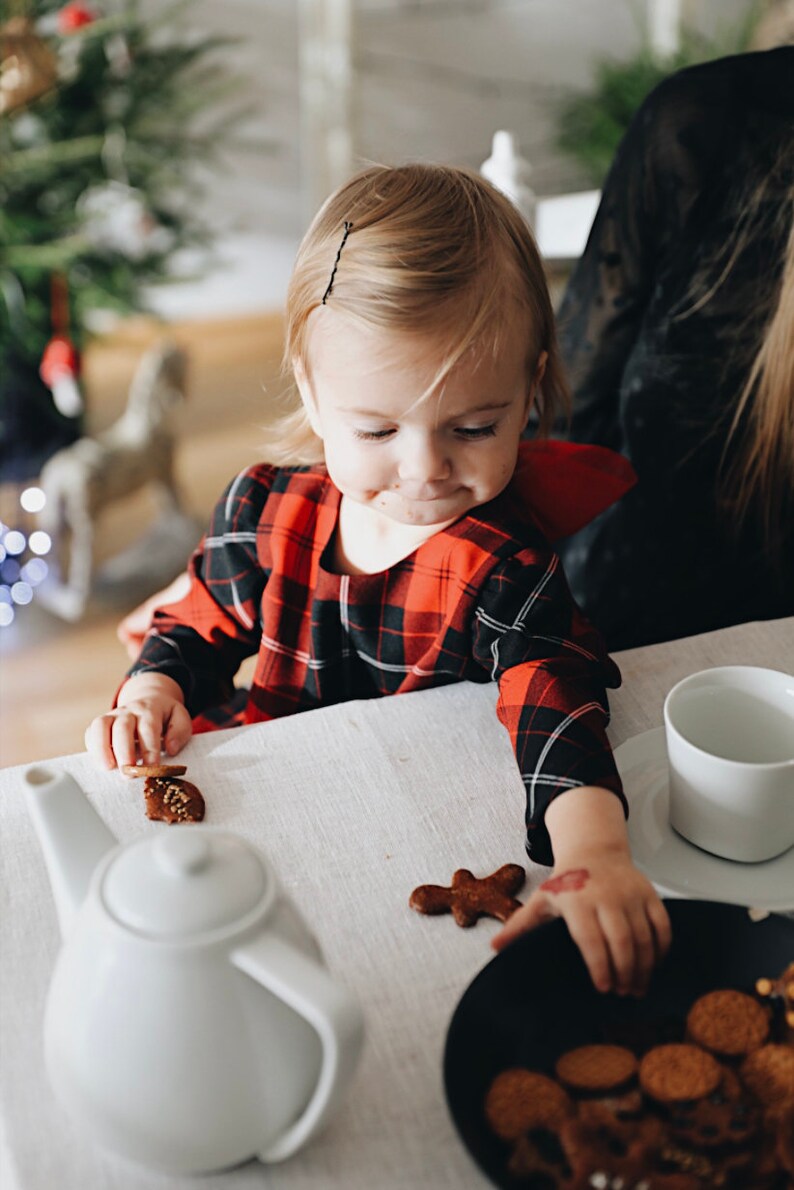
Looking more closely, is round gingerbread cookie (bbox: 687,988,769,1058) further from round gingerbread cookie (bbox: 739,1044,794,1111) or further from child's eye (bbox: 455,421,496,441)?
child's eye (bbox: 455,421,496,441)

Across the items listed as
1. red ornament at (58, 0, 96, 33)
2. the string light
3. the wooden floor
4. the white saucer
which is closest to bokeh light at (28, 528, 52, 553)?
the string light

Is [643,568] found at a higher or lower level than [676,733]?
lower

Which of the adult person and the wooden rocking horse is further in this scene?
the wooden rocking horse

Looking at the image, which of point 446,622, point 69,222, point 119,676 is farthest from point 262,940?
point 69,222

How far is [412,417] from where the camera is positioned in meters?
0.85

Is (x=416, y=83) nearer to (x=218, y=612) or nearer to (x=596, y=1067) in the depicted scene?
(x=218, y=612)

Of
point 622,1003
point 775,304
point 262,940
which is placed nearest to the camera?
point 262,940

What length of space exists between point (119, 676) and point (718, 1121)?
185 cm

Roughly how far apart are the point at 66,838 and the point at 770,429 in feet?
2.83

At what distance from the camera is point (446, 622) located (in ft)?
3.17

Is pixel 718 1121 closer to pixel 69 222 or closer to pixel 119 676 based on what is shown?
pixel 119 676

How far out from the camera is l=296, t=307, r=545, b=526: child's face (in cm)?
85

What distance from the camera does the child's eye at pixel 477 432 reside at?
0.88 meters

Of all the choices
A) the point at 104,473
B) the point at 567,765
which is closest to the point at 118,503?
the point at 104,473
